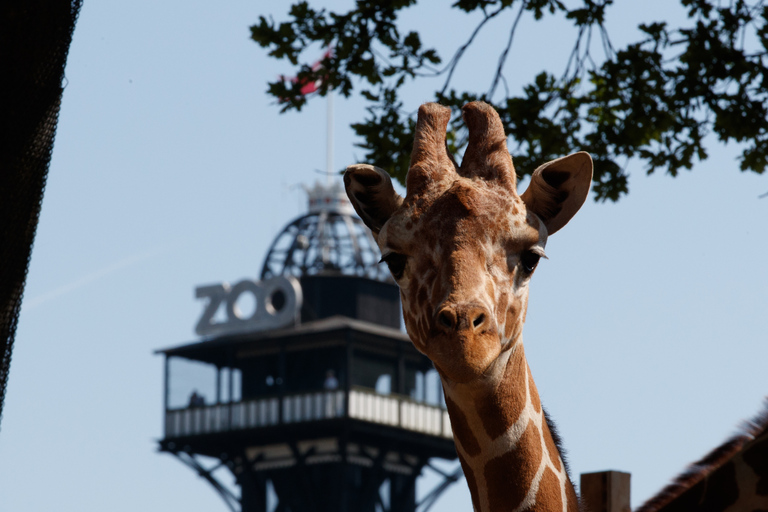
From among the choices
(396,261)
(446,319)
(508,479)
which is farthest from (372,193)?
(508,479)

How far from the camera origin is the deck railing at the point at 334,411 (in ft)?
172

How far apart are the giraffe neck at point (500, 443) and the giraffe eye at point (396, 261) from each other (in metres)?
0.37

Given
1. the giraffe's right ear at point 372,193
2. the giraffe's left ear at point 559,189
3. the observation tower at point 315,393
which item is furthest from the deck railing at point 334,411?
the giraffe's left ear at point 559,189

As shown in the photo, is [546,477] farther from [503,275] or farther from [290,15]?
[290,15]

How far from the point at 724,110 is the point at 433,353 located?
6754mm

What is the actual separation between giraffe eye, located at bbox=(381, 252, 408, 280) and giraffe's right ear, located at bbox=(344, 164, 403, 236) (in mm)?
172

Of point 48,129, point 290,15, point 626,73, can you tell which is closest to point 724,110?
point 626,73

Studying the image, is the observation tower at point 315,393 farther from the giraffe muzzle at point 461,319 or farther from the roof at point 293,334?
the giraffe muzzle at point 461,319

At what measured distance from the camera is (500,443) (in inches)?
156

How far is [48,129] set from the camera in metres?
5.56

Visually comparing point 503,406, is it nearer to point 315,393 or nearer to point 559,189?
point 559,189

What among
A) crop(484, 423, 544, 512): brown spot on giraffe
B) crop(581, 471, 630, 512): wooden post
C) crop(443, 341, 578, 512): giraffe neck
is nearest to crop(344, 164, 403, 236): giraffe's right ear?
crop(443, 341, 578, 512): giraffe neck

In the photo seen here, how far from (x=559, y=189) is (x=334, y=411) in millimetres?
48611

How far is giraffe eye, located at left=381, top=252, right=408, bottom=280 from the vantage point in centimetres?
402
